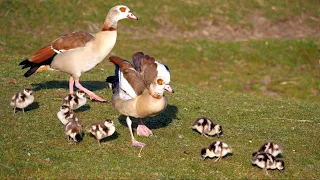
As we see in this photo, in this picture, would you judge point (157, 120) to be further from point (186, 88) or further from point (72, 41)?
point (186, 88)

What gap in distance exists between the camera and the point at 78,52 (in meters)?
15.4

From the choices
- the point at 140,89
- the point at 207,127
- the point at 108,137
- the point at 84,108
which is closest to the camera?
the point at 140,89

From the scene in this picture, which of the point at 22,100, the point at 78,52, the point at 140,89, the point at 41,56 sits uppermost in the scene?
the point at 140,89

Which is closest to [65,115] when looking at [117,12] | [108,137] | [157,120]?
[108,137]

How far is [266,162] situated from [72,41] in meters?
6.86

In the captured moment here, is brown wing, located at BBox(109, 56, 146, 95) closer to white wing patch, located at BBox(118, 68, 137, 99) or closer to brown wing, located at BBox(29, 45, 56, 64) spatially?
white wing patch, located at BBox(118, 68, 137, 99)

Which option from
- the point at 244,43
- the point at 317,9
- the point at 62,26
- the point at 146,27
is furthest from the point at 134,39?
the point at 317,9

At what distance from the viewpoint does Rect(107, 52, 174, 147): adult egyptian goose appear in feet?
39.8

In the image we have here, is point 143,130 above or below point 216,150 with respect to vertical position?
below

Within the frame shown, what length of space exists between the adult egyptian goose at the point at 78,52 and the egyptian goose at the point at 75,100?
129 cm

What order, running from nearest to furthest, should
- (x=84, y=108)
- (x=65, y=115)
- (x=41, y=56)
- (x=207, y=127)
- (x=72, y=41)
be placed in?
1. (x=65, y=115)
2. (x=207, y=127)
3. (x=84, y=108)
4. (x=72, y=41)
5. (x=41, y=56)

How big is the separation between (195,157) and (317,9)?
83.2 feet

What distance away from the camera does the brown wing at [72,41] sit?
15445 mm

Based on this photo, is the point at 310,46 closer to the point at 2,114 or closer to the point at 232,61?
the point at 232,61
